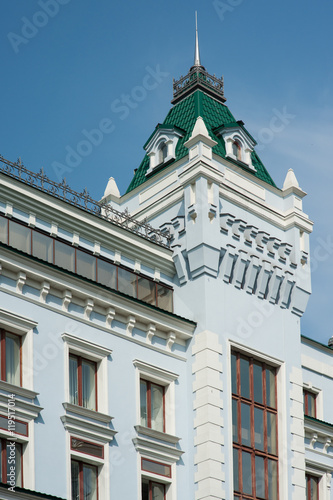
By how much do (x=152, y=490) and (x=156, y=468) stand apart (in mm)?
720

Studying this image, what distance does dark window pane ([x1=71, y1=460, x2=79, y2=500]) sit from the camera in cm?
3148

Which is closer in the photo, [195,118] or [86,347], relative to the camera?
[86,347]

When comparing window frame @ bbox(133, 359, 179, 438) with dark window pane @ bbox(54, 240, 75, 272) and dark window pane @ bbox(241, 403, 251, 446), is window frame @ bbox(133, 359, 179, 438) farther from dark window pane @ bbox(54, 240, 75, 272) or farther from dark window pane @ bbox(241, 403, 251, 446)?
dark window pane @ bbox(54, 240, 75, 272)

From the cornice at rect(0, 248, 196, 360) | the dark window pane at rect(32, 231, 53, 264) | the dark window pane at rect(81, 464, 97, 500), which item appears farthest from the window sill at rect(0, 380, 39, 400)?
the dark window pane at rect(32, 231, 53, 264)

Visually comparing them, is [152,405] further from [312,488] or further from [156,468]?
[312,488]

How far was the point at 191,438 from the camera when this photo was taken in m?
35.2

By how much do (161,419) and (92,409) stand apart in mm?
3155

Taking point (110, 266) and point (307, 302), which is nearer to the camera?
point (110, 266)

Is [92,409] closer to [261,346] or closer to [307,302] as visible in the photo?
[261,346]

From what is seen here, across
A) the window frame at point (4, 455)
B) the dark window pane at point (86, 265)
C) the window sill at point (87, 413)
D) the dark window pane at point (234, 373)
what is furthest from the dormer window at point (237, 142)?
the window frame at point (4, 455)

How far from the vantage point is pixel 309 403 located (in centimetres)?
4391

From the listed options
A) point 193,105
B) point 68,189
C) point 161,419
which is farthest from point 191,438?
point 193,105

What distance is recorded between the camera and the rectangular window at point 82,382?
3300 centimetres

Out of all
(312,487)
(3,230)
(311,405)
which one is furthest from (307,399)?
(3,230)
